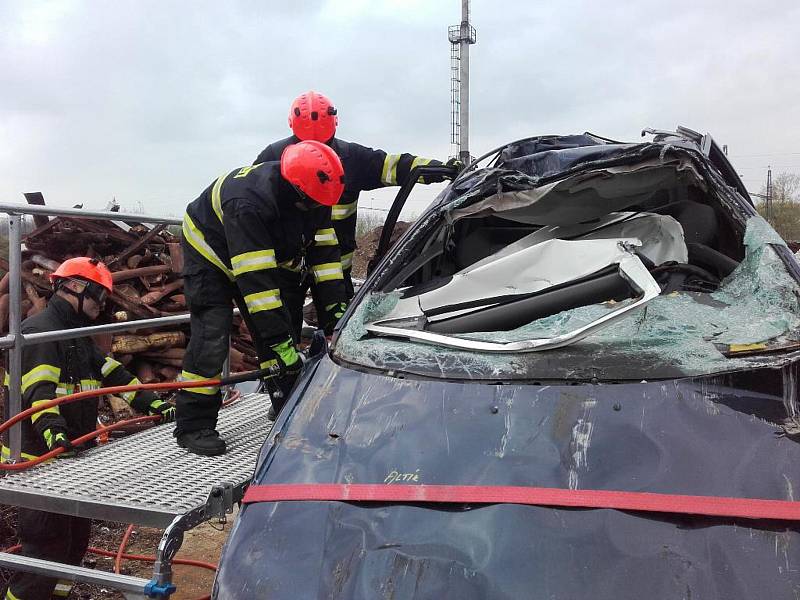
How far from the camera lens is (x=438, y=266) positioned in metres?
2.72

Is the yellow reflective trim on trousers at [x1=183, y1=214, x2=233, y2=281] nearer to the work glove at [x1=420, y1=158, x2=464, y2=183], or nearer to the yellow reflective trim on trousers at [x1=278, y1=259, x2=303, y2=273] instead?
the yellow reflective trim on trousers at [x1=278, y1=259, x2=303, y2=273]

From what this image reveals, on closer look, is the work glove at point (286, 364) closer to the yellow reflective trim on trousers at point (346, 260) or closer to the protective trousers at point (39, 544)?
the protective trousers at point (39, 544)

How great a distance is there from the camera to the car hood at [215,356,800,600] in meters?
1.17

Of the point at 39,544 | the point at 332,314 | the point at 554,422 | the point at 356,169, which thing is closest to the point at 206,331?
the point at 332,314

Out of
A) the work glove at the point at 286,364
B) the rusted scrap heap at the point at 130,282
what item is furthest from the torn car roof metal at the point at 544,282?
the rusted scrap heap at the point at 130,282

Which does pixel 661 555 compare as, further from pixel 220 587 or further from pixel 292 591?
pixel 220 587

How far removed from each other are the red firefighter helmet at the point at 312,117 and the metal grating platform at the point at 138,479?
6.66 feet

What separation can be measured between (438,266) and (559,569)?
1.68m

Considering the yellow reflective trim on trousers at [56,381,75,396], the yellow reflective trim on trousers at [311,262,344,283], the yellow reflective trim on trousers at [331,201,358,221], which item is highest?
the yellow reflective trim on trousers at [331,201,358,221]

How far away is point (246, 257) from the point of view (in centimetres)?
277

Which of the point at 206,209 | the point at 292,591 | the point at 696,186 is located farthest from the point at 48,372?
the point at 696,186

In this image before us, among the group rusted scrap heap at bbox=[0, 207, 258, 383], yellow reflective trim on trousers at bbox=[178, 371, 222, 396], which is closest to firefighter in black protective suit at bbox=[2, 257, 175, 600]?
yellow reflective trim on trousers at bbox=[178, 371, 222, 396]

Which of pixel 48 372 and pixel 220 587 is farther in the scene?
pixel 48 372

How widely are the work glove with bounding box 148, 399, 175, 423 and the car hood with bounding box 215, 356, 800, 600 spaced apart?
1.94m
